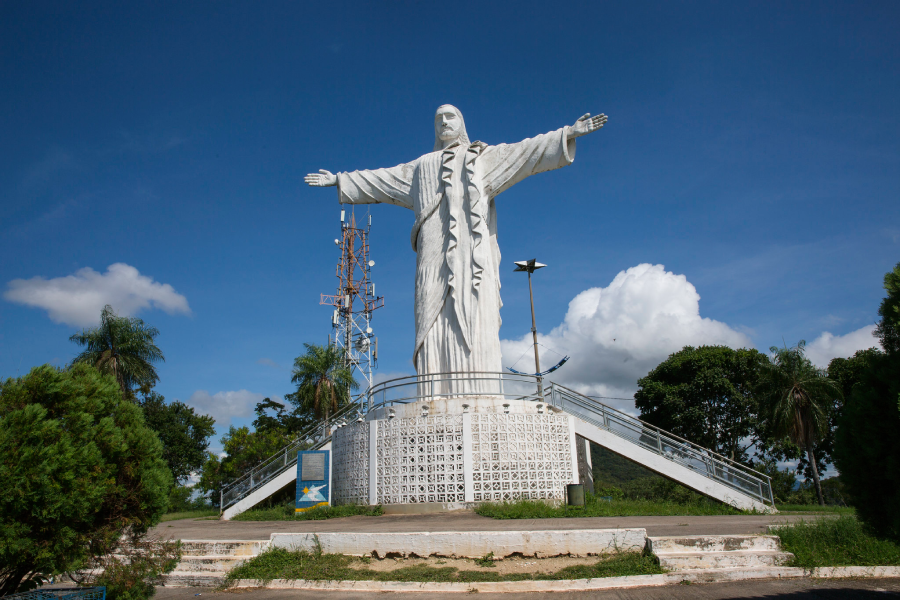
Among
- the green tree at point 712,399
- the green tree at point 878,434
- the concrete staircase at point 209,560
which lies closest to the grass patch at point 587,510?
the concrete staircase at point 209,560

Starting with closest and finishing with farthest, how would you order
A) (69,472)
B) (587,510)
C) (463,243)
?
(69,472) < (587,510) < (463,243)

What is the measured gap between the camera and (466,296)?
14930 millimetres

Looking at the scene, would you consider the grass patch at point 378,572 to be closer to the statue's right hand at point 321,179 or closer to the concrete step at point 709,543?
the concrete step at point 709,543

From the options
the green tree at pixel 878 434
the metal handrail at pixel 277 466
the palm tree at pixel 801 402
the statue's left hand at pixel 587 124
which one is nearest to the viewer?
the green tree at pixel 878 434

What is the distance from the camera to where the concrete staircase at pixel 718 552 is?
6.59 metres

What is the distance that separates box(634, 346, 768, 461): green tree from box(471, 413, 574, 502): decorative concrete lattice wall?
2187cm

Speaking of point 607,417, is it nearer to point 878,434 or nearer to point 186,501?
point 878,434

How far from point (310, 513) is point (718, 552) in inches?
394

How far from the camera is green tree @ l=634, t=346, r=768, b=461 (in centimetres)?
3169

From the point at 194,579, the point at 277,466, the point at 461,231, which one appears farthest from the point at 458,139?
the point at 194,579

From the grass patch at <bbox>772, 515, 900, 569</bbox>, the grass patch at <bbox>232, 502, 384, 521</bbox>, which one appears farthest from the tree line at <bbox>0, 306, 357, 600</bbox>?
the grass patch at <bbox>232, 502, 384, 521</bbox>

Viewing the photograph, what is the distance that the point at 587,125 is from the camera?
48.0 ft

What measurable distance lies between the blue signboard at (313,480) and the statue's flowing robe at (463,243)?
12.7 ft

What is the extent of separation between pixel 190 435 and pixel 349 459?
2802cm
